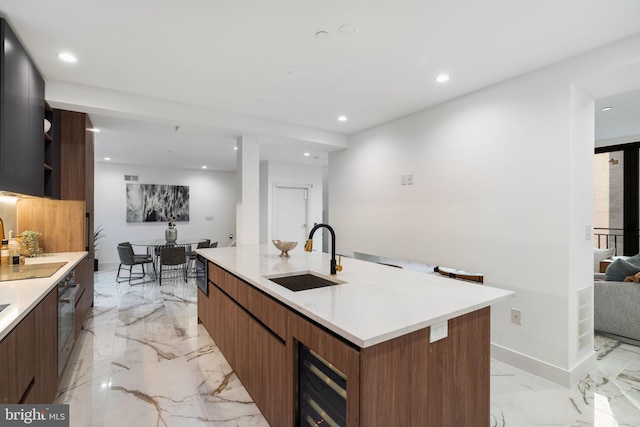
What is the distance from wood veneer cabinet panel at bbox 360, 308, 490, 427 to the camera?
1095 millimetres

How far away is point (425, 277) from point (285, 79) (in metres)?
2.07

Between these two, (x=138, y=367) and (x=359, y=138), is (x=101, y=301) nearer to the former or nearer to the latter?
(x=138, y=367)

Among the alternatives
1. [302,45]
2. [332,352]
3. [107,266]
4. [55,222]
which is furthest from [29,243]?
[107,266]

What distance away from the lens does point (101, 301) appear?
4.27 m

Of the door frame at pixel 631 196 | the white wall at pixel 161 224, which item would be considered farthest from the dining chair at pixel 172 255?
the door frame at pixel 631 196

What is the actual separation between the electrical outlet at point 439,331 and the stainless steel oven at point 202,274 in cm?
236

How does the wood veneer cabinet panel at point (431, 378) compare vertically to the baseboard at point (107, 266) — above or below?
above

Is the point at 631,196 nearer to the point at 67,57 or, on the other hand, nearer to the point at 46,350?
the point at 46,350

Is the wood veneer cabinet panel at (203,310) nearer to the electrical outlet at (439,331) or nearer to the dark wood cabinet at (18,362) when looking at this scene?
the dark wood cabinet at (18,362)

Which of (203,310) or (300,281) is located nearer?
(300,281)

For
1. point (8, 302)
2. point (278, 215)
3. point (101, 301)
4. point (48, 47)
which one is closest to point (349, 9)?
point (48, 47)

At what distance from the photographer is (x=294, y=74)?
2615mm

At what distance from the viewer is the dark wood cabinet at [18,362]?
1188mm

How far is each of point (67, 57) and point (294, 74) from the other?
1.76 metres
